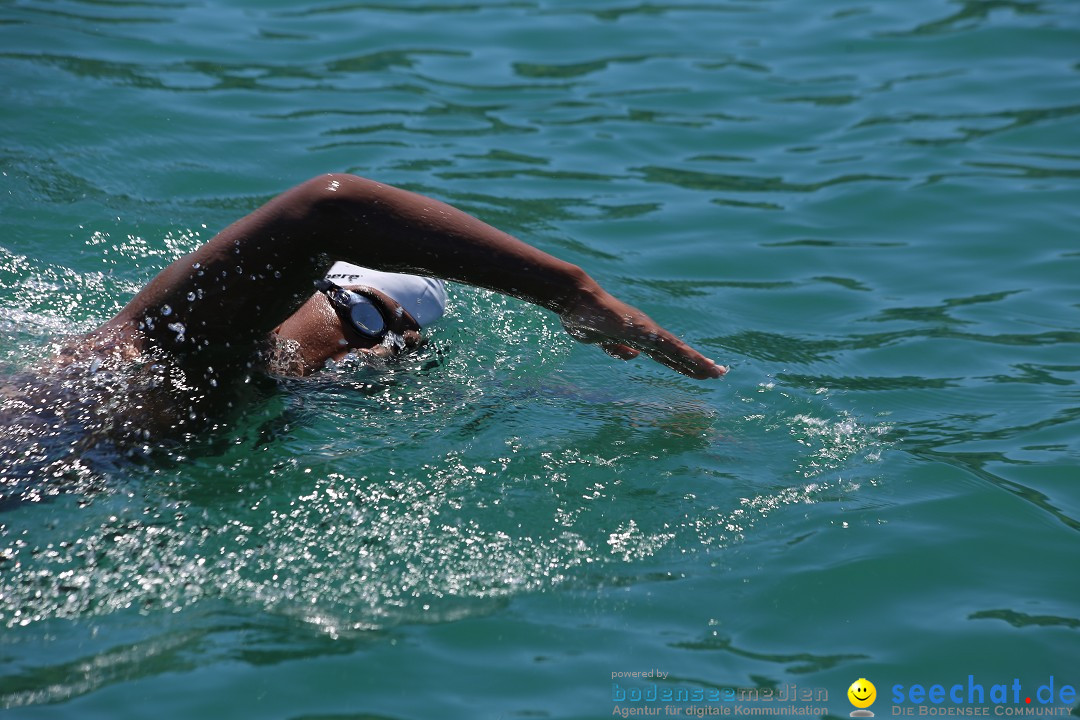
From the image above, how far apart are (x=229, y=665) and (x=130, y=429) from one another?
0.98 meters

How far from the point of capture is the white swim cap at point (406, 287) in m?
4.52

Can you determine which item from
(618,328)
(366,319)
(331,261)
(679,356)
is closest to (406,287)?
(366,319)

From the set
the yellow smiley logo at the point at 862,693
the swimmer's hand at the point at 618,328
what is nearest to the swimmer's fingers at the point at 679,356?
the swimmer's hand at the point at 618,328

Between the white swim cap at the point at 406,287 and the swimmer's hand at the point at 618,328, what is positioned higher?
the white swim cap at the point at 406,287

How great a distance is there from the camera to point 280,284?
365 centimetres

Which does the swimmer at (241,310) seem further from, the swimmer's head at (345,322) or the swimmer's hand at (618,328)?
the swimmer's head at (345,322)

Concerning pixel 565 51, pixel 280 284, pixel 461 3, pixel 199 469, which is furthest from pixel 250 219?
pixel 461 3

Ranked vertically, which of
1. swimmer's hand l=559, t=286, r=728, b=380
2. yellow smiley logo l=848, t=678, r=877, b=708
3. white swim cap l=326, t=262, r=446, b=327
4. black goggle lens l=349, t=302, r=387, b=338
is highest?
white swim cap l=326, t=262, r=446, b=327

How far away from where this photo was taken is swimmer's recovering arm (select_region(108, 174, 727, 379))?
139 inches

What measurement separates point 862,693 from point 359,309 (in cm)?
222

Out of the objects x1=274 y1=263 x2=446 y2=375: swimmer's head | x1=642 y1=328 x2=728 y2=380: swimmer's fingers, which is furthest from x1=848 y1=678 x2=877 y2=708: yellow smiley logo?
x1=274 y1=263 x2=446 y2=375: swimmer's head

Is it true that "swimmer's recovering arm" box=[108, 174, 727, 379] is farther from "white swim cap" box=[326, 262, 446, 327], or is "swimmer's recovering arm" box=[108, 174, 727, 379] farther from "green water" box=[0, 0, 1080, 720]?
"white swim cap" box=[326, 262, 446, 327]

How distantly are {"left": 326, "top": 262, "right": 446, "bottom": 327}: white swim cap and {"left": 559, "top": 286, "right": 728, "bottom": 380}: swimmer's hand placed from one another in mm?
833

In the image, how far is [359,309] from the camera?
14.4 ft
